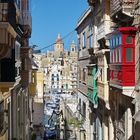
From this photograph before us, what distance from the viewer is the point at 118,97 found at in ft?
58.9

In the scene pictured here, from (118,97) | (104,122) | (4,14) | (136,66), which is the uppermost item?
(4,14)

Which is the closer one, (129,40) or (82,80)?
(129,40)

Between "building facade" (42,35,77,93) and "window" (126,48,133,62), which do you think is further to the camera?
"building facade" (42,35,77,93)

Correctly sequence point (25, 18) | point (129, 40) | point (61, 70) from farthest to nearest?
point (61, 70), point (25, 18), point (129, 40)

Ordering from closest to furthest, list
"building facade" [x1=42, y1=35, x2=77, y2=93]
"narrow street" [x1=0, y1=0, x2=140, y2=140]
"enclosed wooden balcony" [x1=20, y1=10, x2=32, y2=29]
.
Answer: "narrow street" [x1=0, y1=0, x2=140, y2=140] < "enclosed wooden balcony" [x1=20, y1=10, x2=32, y2=29] < "building facade" [x1=42, y1=35, x2=77, y2=93]

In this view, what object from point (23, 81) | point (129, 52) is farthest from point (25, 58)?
point (129, 52)

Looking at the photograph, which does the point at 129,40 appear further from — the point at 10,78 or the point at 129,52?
the point at 10,78

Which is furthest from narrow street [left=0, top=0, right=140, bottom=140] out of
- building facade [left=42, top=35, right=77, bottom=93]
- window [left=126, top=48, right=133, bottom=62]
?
building facade [left=42, top=35, right=77, bottom=93]

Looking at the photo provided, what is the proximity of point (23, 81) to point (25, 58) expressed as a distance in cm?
152

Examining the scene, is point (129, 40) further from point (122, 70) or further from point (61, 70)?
point (61, 70)

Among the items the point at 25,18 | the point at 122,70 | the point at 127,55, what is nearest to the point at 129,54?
the point at 127,55

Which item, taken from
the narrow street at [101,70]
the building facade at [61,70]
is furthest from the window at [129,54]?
the building facade at [61,70]

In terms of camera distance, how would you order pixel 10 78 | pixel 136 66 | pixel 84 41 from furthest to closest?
pixel 84 41, pixel 136 66, pixel 10 78

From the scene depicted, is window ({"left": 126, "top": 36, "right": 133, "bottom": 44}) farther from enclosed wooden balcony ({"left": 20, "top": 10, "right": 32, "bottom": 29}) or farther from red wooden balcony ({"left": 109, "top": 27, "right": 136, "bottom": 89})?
enclosed wooden balcony ({"left": 20, "top": 10, "right": 32, "bottom": 29})
